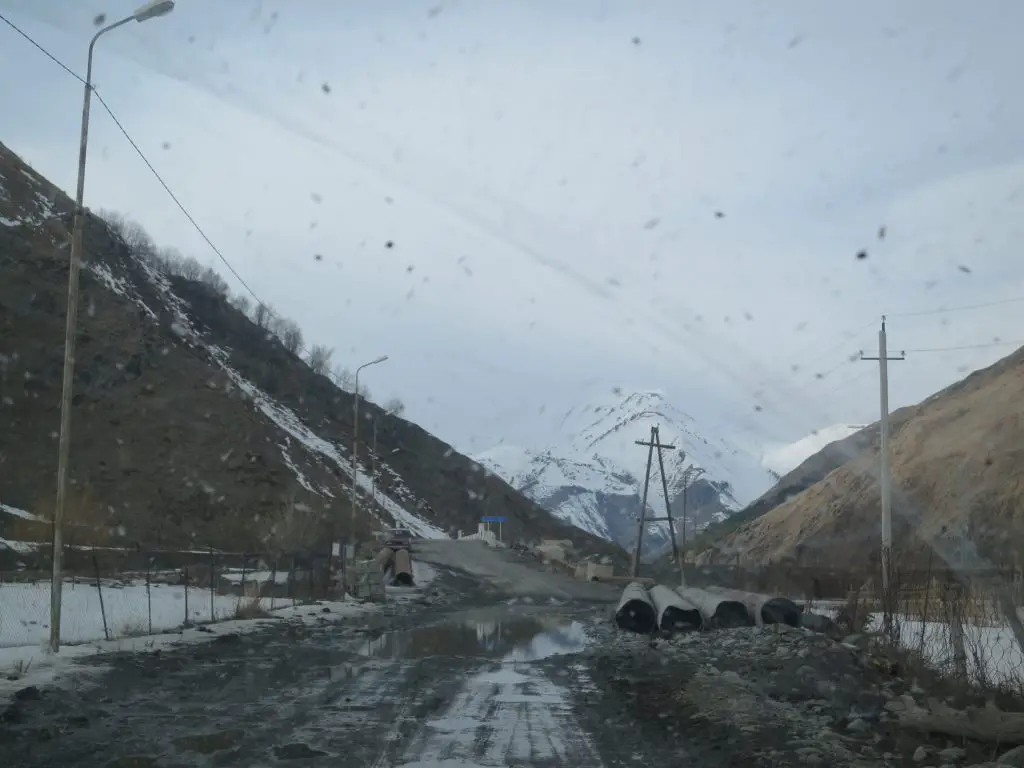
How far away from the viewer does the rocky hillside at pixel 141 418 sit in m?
62.8

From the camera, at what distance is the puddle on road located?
2125cm

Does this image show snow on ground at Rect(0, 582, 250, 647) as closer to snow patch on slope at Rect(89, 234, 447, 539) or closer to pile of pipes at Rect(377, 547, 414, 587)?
pile of pipes at Rect(377, 547, 414, 587)

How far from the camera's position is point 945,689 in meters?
13.0

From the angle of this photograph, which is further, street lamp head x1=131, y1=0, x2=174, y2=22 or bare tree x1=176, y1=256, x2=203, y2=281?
bare tree x1=176, y1=256, x2=203, y2=281

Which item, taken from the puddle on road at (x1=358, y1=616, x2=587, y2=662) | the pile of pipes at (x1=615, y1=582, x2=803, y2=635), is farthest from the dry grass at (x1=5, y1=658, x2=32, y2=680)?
the pile of pipes at (x1=615, y1=582, x2=803, y2=635)

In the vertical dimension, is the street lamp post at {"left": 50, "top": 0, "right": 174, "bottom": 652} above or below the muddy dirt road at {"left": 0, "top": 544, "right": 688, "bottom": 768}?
above

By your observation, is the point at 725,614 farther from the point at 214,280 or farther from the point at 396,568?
the point at 214,280

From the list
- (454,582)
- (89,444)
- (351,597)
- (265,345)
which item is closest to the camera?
(351,597)

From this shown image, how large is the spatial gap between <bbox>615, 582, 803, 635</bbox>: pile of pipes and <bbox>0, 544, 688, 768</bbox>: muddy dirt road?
398cm

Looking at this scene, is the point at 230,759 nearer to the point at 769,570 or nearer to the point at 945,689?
the point at 945,689

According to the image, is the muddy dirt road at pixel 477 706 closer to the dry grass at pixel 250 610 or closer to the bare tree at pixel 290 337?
the dry grass at pixel 250 610

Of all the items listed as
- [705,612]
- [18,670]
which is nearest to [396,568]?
[705,612]

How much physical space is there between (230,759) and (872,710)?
7465mm

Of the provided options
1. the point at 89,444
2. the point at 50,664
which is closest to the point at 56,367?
the point at 89,444
